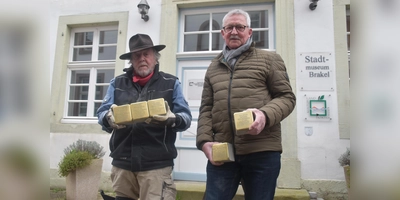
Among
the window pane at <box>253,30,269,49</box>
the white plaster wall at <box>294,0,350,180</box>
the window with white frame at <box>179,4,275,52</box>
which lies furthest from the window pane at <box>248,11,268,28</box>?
the white plaster wall at <box>294,0,350,180</box>

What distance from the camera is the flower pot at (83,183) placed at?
11.4ft

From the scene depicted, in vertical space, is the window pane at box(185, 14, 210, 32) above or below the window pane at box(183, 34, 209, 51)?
above

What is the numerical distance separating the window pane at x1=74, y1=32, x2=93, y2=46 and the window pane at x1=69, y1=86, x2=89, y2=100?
2.58 ft

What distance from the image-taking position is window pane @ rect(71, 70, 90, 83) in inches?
185

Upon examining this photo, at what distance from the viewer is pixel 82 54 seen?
4.77 meters

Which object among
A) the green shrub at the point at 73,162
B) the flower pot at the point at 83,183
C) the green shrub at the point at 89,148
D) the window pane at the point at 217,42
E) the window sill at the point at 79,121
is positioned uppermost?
the window pane at the point at 217,42

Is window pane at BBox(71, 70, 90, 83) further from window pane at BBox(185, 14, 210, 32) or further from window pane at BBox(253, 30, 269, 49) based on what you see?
window pane at BBox(253, 30, 269, 49)

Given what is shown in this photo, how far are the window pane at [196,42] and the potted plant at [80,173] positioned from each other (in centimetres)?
215

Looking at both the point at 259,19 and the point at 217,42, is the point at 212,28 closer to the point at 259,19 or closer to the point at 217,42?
the point at 217,42

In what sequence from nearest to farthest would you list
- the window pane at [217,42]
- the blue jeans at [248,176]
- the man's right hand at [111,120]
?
the blue jeans at [248,176] < the man's right hand at [111,120] < the window pane at [217,42]

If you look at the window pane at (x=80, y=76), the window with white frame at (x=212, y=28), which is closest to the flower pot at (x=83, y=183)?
the window pane at (x=80, y=76)

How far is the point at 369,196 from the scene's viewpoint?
2.16ft

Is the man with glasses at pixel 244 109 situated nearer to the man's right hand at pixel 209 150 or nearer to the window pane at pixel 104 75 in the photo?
the man's right hand at pixel 209 150

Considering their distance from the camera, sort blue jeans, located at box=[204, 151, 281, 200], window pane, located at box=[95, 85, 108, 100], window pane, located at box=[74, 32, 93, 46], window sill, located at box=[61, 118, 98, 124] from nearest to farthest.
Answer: blue jeans, located at box=[204, 151, 281, 200] → window sill, located at box=[61, 118, 98, 124] → window pane, located at box=[95, 85, 108, 100] → window pane, located at box=[74, 32, 93, 46]
